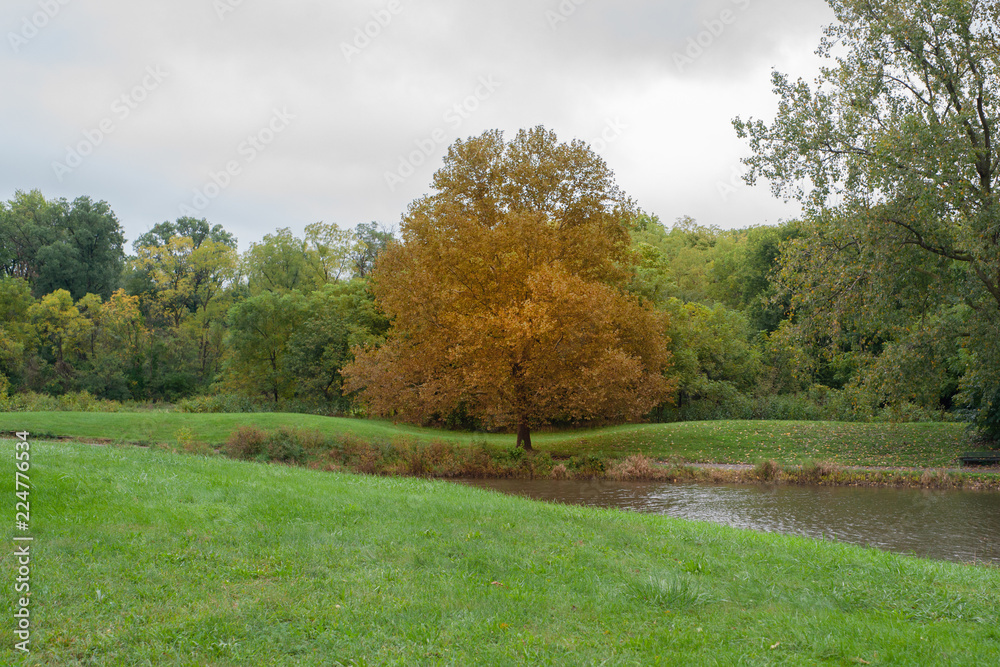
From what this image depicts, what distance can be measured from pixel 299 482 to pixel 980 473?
69.2ft

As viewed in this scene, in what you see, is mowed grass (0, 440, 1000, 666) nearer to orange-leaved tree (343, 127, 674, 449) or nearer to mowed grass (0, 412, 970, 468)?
orange-leaved tree (343, 127, 674, 449)

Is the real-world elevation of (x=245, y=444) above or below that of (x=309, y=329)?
below

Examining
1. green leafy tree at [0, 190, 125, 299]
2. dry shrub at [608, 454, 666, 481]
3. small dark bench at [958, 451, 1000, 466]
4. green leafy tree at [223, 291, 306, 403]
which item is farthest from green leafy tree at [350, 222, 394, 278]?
small dark bench at [958, 451, 1000, 466]

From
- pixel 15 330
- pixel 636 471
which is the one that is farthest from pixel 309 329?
pixel 636 471

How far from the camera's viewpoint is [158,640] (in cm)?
525

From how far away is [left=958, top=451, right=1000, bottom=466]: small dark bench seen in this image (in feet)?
74.8

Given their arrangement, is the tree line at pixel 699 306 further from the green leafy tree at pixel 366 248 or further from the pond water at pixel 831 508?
the green leafy tree at pixel 366 248

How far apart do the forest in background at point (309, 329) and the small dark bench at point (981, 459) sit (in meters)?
2.26

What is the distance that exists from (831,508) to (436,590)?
15068 mm

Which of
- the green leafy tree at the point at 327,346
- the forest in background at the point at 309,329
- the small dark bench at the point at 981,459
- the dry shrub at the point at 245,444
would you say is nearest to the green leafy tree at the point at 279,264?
the forest in background at the point at 309,329

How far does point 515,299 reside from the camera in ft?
83.6

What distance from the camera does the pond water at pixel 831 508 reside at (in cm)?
1414

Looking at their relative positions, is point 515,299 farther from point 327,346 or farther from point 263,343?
point 263,343

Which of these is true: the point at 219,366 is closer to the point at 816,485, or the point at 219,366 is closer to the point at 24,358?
the point at 24,358
